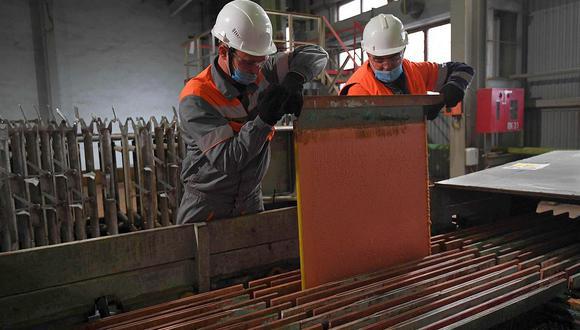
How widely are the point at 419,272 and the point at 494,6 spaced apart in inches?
264

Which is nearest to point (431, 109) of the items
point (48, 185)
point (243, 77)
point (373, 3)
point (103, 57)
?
point (243, 77)

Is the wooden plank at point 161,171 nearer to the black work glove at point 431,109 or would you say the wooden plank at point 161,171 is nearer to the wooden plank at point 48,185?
the wooden plank at point 48,185

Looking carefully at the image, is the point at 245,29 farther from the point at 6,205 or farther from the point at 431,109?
the point at 6,205

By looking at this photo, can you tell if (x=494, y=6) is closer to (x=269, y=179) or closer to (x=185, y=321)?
(x=269, y=179)

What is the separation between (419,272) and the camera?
1590 mm

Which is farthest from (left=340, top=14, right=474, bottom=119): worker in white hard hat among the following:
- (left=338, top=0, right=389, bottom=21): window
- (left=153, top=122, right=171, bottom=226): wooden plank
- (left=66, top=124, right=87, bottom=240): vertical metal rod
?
(left=338, top=0, right=389, bottom=21): window

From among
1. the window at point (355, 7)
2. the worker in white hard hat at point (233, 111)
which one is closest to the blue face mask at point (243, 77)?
the worker in white hard hat at point (233, 111)

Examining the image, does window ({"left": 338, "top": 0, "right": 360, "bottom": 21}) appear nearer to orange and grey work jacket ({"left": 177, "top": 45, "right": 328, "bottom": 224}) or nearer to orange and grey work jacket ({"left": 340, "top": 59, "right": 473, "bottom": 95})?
orange and grey work jacket ({"left": 340, "top": 59, "right": 473, "bottom": 95})

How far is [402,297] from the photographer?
1.38 meters

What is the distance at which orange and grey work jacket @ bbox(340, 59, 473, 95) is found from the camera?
250cm

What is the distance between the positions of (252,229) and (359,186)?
47 cm

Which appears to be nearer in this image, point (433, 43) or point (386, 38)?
point (386, 38)

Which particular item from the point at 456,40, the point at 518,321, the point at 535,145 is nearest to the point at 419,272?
the point at 518,321

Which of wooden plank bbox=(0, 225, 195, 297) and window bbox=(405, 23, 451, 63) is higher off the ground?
window bbox=(405, 23, 451, 63)
